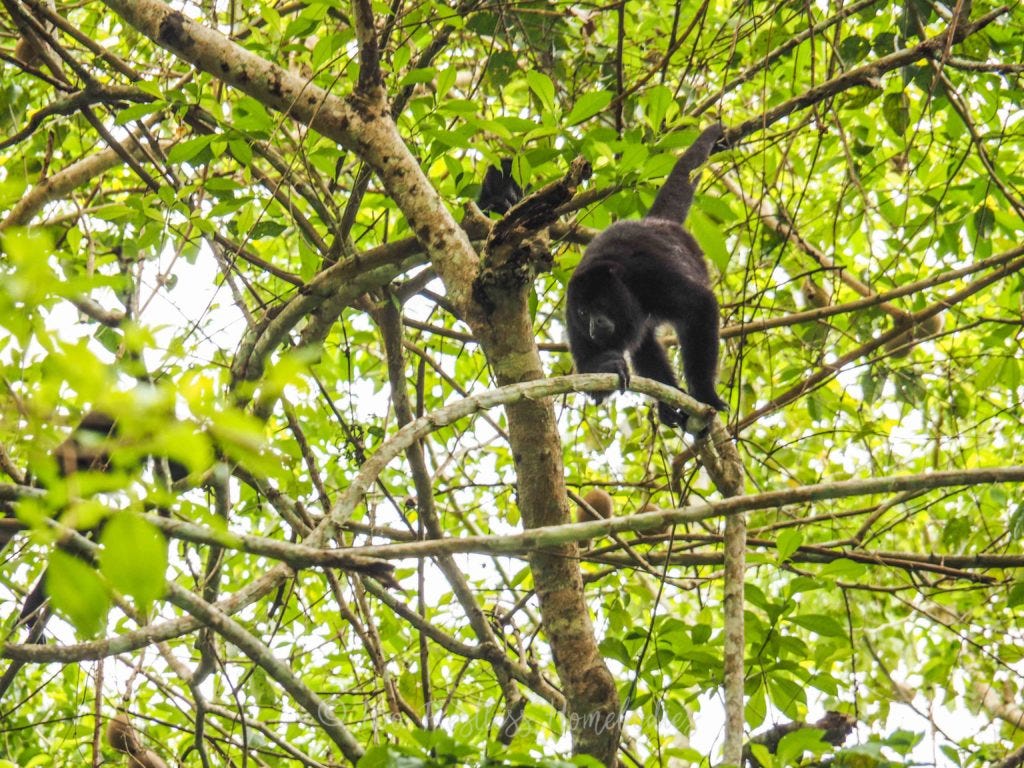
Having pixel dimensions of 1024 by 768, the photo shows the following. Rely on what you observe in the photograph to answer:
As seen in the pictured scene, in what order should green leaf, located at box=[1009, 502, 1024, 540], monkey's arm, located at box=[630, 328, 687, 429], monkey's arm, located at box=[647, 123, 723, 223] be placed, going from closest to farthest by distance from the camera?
1. green leaf, located at box=[1009, 502, 1024, 540]
2. monkey's arm, located at box=[647, 123, 723, 223]
3. monkey's arm, located at box=[630, 328, 687, 429]

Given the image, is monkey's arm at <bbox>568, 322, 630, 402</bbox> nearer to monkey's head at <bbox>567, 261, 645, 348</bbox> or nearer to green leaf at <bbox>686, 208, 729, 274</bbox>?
monkey's head at <bbox>567, 261, 645, 348</bbox>

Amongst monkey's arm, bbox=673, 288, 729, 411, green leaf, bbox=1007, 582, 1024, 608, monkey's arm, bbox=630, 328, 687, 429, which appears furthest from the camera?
monkey's arm, bbox=630, 328, 687, 429

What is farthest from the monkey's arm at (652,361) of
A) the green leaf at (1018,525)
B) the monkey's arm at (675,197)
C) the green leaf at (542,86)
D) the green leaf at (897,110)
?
the green leaf at (542,86)

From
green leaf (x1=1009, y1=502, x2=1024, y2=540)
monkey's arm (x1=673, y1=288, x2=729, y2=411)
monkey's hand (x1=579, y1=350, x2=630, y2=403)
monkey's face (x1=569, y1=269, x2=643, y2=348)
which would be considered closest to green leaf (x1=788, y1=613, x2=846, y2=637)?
green leaf (x1=1009, y1=502, x2=1024, y2=540)

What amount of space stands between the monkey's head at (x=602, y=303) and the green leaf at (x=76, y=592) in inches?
150

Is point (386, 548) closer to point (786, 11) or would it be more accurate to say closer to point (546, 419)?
point (546, 419)

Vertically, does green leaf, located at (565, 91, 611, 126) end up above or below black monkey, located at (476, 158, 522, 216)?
below

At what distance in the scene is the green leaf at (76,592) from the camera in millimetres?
1093

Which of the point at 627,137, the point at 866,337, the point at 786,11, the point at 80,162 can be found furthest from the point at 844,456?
the point at 80,162

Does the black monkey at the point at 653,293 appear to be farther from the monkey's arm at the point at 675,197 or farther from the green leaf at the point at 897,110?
the green leaf at the point at 897,110

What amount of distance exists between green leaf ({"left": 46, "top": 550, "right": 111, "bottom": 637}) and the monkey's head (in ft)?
12.5

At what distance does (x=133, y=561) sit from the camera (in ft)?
3.51

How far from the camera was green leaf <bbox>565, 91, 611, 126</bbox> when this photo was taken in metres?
3.07

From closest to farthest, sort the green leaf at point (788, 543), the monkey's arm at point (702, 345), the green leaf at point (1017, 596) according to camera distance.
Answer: the green leaf at point (788, 543)
the green leaf at point (1017, 596)
the monkey's arm at point (702, 345)
